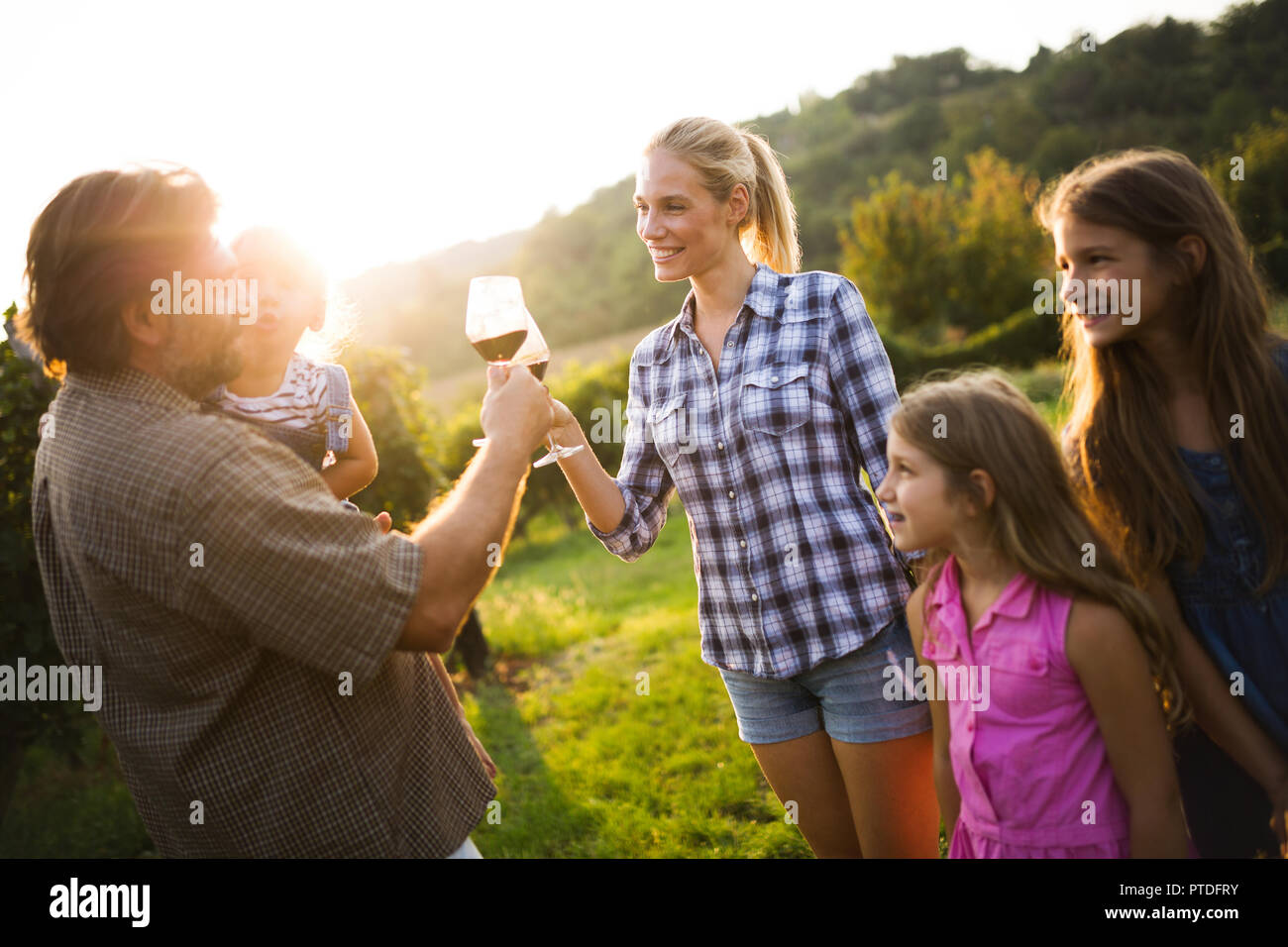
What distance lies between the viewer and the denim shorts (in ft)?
7.60

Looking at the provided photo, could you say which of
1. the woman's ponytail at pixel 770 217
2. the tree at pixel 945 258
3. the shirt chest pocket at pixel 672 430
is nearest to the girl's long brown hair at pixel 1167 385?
the woman's ponytail at pixel 770 217

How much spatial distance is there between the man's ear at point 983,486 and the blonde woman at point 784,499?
350mm

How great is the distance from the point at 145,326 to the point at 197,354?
10cm

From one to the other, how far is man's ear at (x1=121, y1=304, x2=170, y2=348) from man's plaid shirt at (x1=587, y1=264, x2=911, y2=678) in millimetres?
1393

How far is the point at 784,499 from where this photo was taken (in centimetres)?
243

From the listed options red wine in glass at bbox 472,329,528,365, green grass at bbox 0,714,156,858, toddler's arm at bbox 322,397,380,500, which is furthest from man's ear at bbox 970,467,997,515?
green grass at bbox 0,714,156,858

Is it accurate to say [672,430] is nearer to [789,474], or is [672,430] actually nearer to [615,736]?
[789,474]

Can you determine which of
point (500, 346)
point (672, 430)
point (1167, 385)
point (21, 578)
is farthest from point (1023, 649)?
point (21, 578)

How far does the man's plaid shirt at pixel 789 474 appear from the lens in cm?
238

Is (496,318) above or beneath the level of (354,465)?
above

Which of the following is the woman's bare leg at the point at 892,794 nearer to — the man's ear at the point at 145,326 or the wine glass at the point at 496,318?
the wine glass at the point at 496,318

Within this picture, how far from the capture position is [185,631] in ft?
5.32
